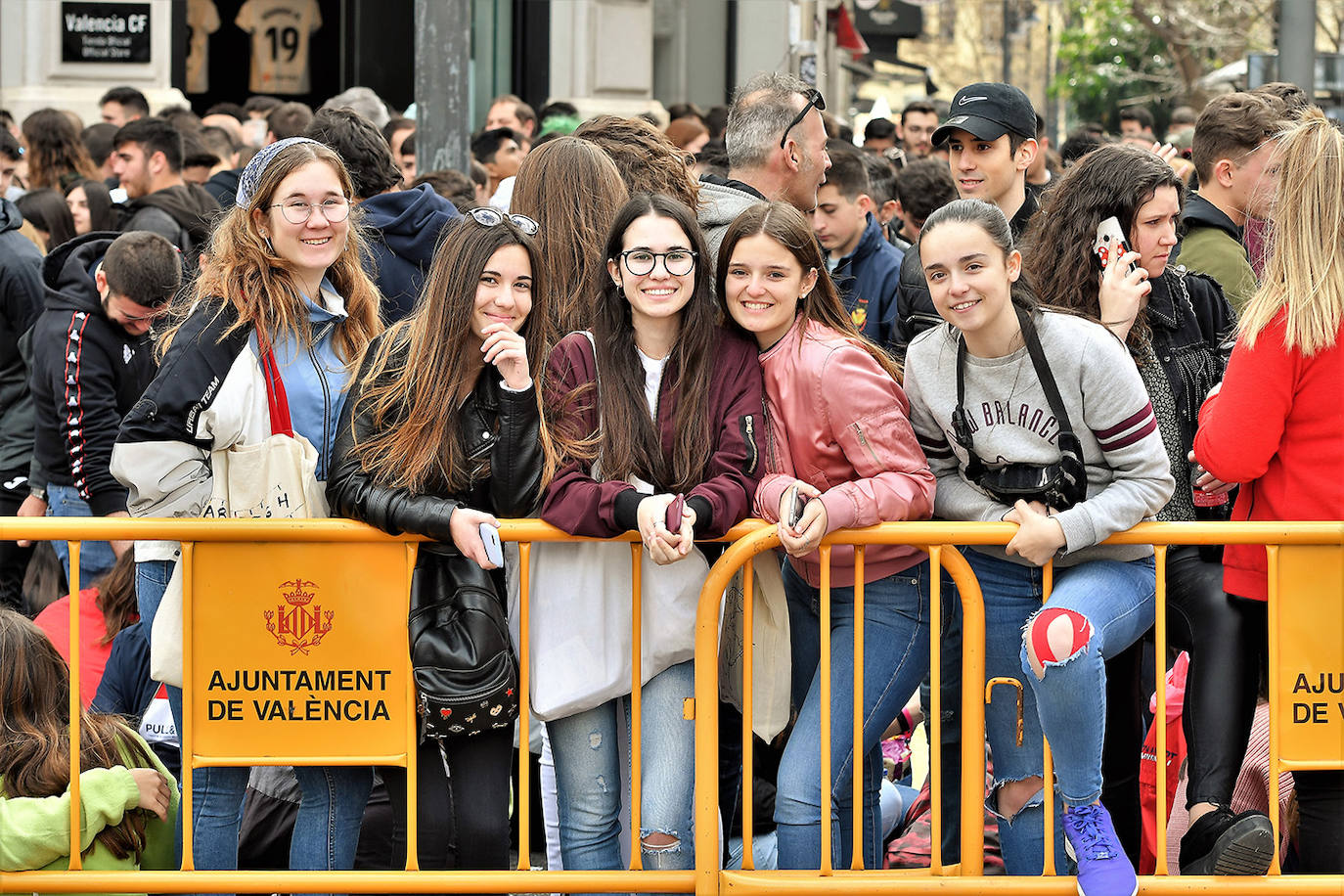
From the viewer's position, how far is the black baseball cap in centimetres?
580

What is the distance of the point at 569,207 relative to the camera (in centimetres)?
494

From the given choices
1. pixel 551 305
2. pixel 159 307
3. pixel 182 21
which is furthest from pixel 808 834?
pixel 182 21

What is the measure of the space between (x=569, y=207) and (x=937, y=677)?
68.0 inches

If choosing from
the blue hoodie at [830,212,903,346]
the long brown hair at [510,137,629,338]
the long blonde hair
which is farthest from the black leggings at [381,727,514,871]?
the blue hoodie at [830,212,903,346]

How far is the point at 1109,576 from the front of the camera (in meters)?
4.43

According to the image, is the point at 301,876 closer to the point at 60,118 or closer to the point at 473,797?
the point at 473,797

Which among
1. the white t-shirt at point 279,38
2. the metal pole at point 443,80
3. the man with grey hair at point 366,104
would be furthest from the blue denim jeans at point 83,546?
the white t-shirt at point 279,38

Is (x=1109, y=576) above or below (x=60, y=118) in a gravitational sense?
below

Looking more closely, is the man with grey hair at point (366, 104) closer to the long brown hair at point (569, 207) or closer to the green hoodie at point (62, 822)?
the long brown hair at point (569, 207)

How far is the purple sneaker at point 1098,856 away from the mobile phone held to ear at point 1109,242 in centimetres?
155

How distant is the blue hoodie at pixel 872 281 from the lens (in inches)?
292

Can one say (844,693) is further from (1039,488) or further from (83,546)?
(83,546)

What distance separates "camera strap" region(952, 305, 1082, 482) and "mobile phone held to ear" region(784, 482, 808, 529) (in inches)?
19.6

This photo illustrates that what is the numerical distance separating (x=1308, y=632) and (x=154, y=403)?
312 centimetres
